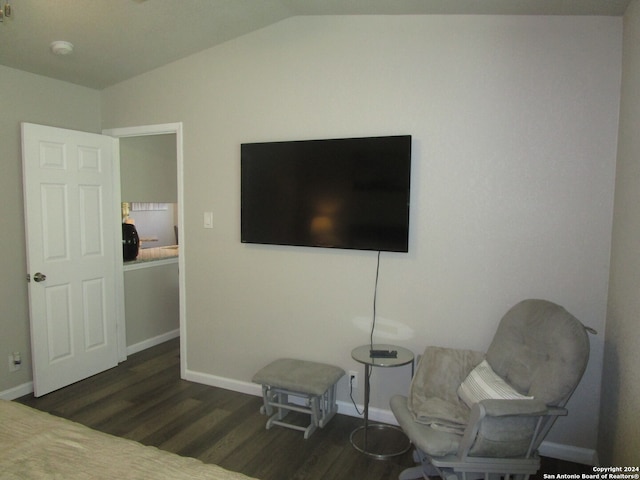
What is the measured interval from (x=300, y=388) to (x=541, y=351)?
4.75 ft

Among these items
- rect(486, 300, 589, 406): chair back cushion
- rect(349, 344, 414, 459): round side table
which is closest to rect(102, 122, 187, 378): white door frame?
rect(349, 344, 414, 459): round side table

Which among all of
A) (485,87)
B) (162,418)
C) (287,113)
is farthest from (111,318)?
(485,87)

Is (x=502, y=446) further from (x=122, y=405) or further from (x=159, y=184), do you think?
(x=159, y=184)

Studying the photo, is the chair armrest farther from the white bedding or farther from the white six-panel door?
the white six-panel door

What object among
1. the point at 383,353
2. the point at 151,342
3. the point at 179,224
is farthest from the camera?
the point at 151,342

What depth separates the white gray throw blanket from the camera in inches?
87.6

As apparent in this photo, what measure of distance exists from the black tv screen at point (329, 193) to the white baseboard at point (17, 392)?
2.07 meters

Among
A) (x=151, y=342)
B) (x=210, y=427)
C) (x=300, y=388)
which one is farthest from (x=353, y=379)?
(x=151, y=342)

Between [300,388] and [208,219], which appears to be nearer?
[300,388]

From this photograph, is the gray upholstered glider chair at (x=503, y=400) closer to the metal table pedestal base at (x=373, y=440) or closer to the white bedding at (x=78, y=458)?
the metal table pedestal base at (x=373, y=440)

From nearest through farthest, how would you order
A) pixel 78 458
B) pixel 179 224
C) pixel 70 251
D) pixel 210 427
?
pixel 78 458, pixel 210 427, pixel 70 251, pixel 179 224

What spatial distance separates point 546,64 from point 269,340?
2619 millimetres

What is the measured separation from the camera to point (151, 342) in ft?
14.5

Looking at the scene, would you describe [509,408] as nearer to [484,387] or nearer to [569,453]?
[484,387]
